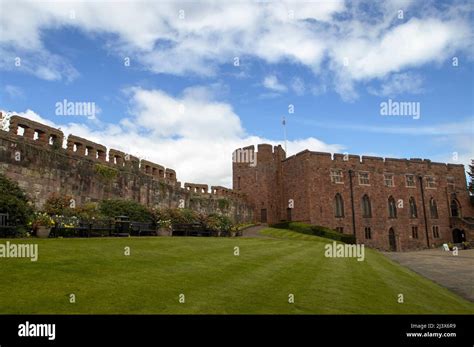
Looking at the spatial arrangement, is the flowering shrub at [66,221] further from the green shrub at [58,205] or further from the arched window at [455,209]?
the arched window at [455,209]

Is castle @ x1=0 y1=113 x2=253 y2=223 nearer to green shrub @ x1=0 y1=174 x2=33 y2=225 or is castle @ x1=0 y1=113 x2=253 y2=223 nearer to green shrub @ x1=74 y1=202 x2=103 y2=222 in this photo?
green shrub @ x1=74 y1=202 x2=103 y2=222

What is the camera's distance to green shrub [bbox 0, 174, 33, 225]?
1387 centimetres

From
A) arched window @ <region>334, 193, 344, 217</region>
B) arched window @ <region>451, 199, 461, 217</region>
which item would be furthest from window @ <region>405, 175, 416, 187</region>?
arched window @ <region>334, 193, 344, 217</region>

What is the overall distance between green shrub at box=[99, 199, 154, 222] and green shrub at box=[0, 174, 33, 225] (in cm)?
575

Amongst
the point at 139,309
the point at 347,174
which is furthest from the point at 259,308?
the point at 347,174

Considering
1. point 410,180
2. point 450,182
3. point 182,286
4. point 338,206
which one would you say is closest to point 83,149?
point 182,286

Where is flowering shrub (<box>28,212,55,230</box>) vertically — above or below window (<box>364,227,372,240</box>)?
above

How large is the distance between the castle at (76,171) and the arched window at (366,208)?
27.1 metres

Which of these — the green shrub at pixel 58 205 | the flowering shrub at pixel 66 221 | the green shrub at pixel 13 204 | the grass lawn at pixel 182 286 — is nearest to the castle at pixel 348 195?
the green shrub at pixel 58 205

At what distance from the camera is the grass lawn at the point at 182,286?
244 inches

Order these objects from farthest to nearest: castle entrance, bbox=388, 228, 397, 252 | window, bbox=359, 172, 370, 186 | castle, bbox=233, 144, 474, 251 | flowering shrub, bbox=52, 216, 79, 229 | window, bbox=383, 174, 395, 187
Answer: window, bbox=383, 174, 395, 187
castle entrance, bbox=388, 228, 397, 252
window, bbox=359, 172, 370, 186
castle, bbox=233, 144, 474, 251
flowering shrub, bbox=52, 216, 79, 229

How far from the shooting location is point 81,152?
21297mm

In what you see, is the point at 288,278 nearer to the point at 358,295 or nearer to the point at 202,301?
the point at 358,295
